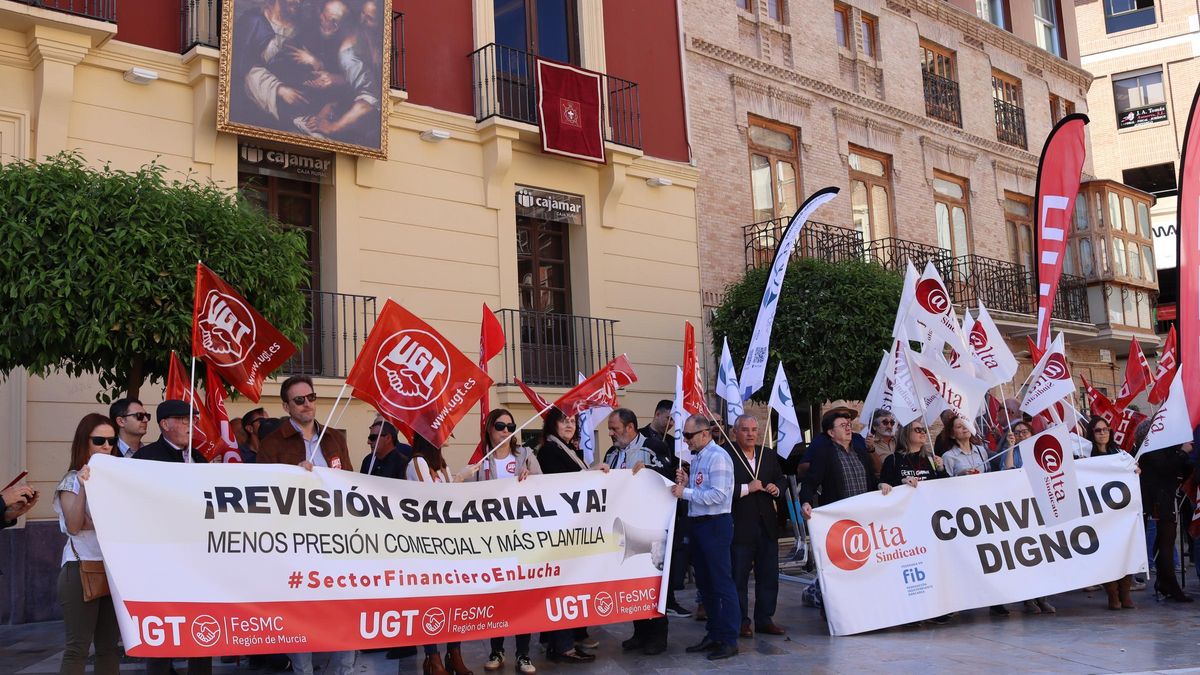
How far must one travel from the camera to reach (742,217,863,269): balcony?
1792cm

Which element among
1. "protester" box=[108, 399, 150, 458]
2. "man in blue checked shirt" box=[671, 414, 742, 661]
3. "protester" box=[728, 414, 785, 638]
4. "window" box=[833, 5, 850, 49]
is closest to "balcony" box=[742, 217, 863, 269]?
"window" box=[833, 5, 850, 49]

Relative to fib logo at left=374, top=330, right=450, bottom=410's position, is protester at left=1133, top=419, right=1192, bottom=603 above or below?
below

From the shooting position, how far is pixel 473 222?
1505 cm

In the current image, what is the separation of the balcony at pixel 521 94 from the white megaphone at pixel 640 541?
8010 millimetres

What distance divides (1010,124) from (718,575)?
62.8ft

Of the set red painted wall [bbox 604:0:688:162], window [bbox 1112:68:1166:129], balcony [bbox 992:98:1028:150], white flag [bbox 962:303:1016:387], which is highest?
window [bbox 1112:68:1166:129]

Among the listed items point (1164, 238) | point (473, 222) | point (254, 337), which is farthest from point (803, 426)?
point (1164, 238)

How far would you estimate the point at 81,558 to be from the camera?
618cm

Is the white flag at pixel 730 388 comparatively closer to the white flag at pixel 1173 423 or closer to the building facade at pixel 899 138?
the white flag at pixel 1173 423

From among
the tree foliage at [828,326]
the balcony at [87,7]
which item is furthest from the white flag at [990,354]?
the balcony at [87,7]

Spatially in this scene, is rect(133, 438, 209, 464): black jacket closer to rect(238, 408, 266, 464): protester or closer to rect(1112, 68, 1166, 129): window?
rect(238, 408, 266, 464): protester

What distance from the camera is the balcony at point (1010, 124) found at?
2419cm

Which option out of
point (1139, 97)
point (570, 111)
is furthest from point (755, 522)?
point (1139, 97)

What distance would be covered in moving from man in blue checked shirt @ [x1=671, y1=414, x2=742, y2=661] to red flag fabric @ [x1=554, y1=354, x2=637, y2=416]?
0.91 m
